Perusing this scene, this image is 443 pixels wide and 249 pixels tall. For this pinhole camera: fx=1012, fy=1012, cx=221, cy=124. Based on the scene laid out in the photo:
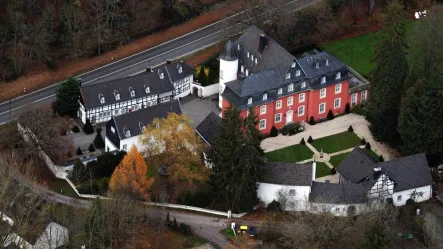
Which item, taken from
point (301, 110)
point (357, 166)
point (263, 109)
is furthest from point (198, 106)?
point (357, 166)

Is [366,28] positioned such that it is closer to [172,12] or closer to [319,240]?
[172,12]

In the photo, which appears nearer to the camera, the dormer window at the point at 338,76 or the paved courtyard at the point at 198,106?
the dormer window at the point at 338,76

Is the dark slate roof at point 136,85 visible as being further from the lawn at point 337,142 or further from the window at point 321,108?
the lawn at point 337,142

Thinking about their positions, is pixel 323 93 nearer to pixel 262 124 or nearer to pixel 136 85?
pixel 262 124

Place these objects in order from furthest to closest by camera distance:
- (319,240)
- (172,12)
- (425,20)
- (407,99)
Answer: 1. (172,12)
2. (425,20)
3. (407,99)
4. (319,240)

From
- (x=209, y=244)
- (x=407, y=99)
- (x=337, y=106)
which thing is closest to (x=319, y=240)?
(x=209, y=244)

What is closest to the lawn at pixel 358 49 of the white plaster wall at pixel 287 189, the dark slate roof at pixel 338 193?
the dark slate roof at pixel 338 193
